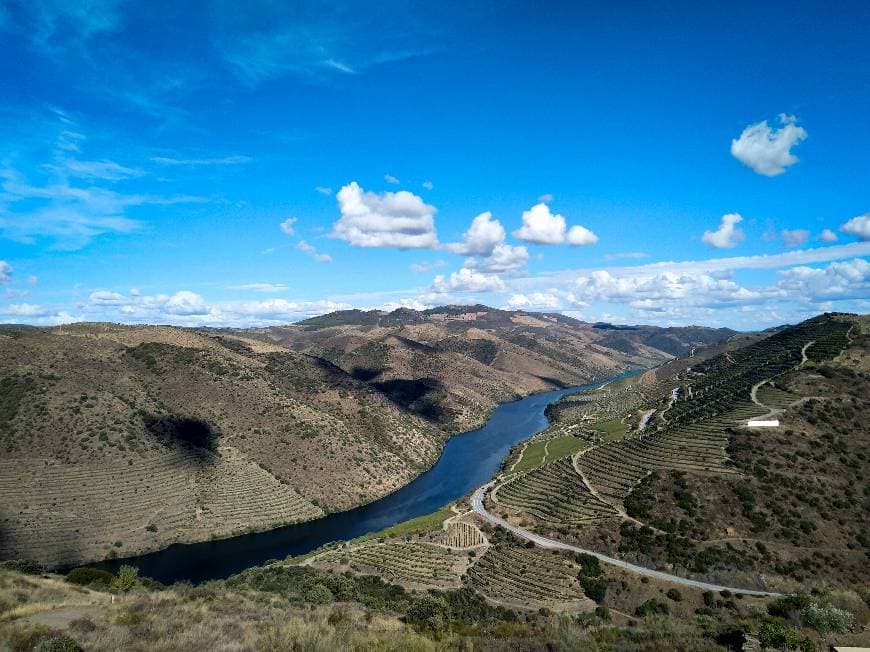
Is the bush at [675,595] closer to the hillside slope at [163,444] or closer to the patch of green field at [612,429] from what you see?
the patch of green field at [612,429]

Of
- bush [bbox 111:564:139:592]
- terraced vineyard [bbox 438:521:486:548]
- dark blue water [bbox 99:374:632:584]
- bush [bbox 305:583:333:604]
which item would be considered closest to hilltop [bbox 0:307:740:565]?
dark blue water [bbox 99:374:632:584]

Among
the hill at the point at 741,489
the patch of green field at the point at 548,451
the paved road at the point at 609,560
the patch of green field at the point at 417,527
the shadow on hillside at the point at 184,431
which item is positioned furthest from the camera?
the patch of green field at the point at 548,451

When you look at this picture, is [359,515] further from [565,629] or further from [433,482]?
[565,629]

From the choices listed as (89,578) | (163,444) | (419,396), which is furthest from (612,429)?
(89,578)

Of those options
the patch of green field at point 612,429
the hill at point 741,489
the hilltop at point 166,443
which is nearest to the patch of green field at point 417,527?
the hill at point 741,489

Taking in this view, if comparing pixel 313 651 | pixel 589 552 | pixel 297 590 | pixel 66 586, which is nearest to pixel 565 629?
pixel 313 651

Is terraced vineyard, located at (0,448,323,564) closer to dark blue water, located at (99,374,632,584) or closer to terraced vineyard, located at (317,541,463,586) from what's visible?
dark blue water, located at (99,374,632,584)

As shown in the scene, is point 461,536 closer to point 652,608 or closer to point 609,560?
point 609,560
